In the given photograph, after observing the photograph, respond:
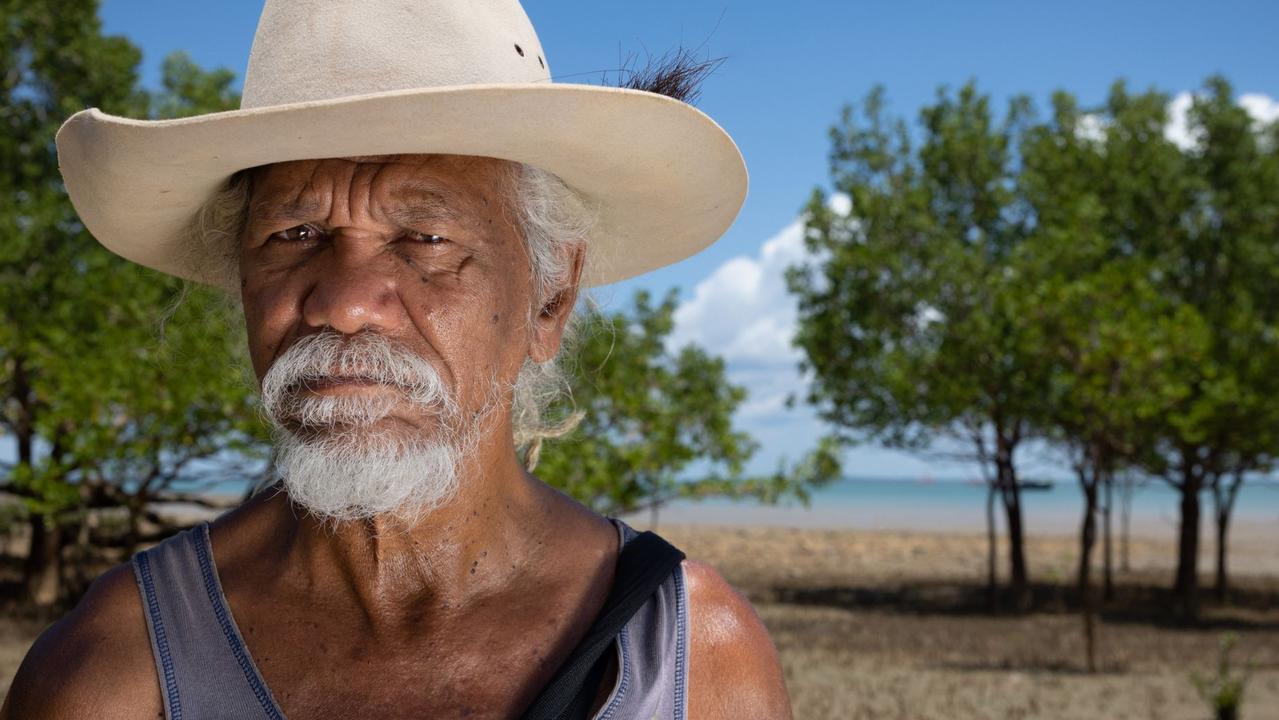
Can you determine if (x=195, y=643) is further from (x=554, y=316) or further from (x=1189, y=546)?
(x=1189, y=546)

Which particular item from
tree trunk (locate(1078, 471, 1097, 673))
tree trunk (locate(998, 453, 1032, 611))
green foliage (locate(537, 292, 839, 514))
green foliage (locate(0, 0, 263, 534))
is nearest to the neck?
green foliage (locate(537, 292, 839, 514))

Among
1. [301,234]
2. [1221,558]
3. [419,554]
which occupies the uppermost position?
[301,234]

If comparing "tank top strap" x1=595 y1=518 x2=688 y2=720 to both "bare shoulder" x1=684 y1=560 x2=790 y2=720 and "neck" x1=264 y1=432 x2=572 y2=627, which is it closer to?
"bare shoulder" x1=684 y1=560 x2=790 y2=720

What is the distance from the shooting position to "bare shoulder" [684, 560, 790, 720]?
201cm

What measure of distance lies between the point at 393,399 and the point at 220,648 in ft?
1.64

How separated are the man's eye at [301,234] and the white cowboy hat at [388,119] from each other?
12 centimetres

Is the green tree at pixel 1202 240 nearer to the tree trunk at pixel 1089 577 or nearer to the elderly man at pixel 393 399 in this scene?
the tree trunk at pixel 1089 577

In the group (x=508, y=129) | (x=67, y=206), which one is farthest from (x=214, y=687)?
(x=67, y=206)

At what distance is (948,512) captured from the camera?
238 feet

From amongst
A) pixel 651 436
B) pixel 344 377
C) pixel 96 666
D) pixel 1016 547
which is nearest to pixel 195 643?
pixel 96 666

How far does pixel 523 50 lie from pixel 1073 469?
16109 mm

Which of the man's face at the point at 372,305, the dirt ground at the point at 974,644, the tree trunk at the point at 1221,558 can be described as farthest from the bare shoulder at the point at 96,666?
the tree trunk at the point at 1221,558

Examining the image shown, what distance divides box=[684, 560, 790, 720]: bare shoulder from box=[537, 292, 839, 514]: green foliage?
4.84 metres

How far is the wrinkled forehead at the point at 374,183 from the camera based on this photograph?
1896 millimetres
